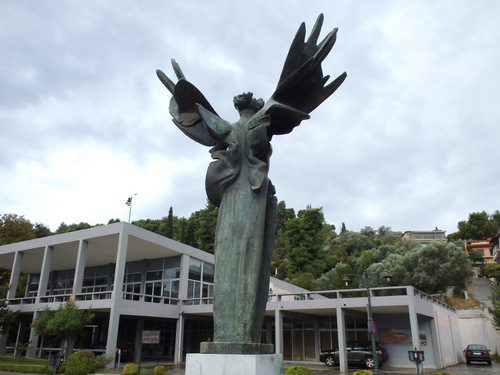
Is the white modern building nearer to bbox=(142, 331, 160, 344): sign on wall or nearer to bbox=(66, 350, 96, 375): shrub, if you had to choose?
bbox=(142, 331, 160, 344): sign on wall

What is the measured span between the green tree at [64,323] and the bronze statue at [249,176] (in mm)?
16595

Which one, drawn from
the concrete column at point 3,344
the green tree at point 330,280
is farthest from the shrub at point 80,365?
the green tree at point 330,280

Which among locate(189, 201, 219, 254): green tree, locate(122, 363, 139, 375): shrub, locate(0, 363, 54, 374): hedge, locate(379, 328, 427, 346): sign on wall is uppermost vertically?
locate(189, 201, 219, 254): green tree

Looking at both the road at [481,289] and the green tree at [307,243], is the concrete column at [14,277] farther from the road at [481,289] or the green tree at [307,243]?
the road at [481,289]

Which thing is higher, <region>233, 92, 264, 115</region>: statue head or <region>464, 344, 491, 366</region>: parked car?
<region>233, 92, 264, 115</region>: statue head

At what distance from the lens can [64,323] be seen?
1864 centimetres

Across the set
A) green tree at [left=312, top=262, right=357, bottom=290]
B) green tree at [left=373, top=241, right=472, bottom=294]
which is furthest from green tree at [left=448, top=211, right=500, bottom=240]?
green tree at [left=312, top=262, right=357, bottom=290]

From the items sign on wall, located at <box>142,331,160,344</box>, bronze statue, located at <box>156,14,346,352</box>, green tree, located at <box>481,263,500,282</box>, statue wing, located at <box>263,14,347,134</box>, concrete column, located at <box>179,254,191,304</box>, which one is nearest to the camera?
bronze statue, located at <box>156,14,346,352</box>

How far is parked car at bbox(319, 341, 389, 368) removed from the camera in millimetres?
21334

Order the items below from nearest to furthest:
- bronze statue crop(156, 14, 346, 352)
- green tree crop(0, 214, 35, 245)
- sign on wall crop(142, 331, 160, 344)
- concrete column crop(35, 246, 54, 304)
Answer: bronze statue crop(156, 14, 346, 352) → sign on wall crop(142, 331, 160, 344) → concrete column crop(35, 246, 54, 304) → green tree crop(0, 214, 35, 245)

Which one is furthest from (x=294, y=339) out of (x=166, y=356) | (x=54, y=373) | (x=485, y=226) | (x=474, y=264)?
(x=485, y=226)

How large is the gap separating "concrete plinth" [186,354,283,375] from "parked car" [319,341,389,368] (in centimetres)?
1959

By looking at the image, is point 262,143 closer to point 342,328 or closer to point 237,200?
point 237,200

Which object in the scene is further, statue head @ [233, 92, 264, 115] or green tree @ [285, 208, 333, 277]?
green tree @ [285, 208, 333, 277]
